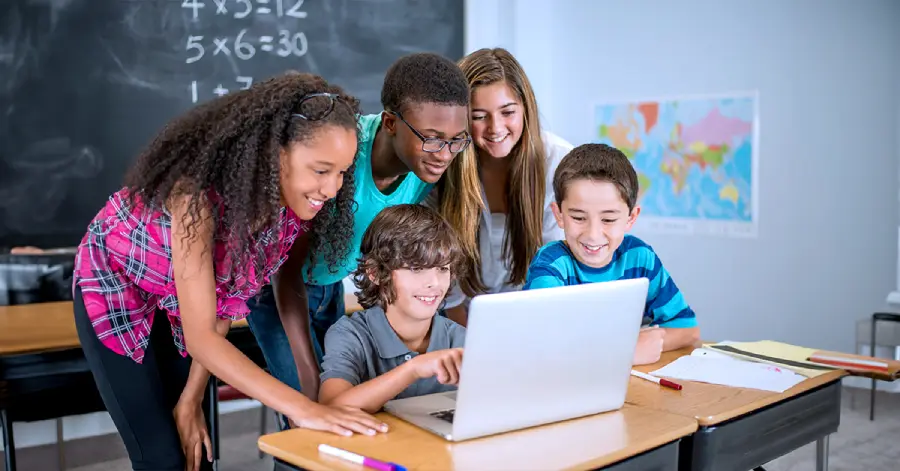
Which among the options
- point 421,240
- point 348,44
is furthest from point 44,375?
point 348,44

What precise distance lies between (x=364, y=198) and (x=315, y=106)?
0.44 m

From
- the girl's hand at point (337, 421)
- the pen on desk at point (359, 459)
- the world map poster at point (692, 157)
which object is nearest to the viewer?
the pen on desk at point (359, 459)

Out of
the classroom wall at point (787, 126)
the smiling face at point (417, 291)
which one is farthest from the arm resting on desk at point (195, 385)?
the classroom wall at point (787, 126)

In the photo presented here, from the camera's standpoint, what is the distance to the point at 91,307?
5.20 feet

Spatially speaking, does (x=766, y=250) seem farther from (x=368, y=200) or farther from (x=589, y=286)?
(x=589, y=286)

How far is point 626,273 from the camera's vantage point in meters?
2.00

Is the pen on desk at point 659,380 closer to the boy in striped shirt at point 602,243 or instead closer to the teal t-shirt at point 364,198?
the boy in striped shirt at point 602,243

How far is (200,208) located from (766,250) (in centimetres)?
373

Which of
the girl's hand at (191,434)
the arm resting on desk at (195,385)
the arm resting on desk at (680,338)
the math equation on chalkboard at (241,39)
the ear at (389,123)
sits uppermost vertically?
the math equation on chalkboard at (241,39)

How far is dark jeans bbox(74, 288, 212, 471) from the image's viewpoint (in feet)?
5.26

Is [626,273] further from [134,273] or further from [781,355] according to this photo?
[134,273]

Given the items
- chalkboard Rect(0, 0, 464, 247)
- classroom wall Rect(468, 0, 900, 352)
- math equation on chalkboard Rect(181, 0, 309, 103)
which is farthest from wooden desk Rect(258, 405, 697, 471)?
classroom wall Rect(468, 0, 900, 352)

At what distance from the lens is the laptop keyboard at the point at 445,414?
4.51 ft

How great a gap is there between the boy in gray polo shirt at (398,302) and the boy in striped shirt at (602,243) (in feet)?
0.93
